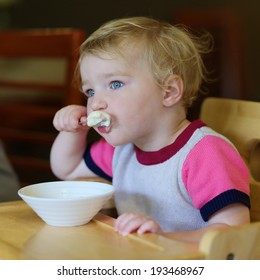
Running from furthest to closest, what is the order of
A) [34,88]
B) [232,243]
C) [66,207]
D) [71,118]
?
1. [34,88]
2. [71,118]
3. [66,207]
4. [232,243]

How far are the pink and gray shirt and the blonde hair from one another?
101 millimetres

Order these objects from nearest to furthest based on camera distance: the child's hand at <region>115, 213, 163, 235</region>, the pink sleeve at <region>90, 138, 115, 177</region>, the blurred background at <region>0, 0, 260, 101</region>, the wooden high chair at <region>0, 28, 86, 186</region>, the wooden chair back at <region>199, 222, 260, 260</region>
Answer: the wooden chair back at <region>199, 222, 260, 260</region>
the child's hand at <region>115, 213, 163, 235</region>
the pink sleeve at <region>90, 138, 115, 177</region>
the wooden high chair at <region>0, 28, 86, 186</region>
the blurred background at <region>0, 0, 260, 101</region>

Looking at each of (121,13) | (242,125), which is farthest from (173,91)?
(121,13)

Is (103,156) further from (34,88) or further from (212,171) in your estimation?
(34,88)

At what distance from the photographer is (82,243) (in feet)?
2.94

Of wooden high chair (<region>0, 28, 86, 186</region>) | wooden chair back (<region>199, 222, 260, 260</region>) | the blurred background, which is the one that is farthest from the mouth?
the blurred background

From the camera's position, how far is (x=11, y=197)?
4.74 feet

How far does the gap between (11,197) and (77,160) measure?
0.72ft

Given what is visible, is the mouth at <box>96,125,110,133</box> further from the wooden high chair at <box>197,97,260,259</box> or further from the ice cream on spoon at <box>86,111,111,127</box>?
the wooden high chair at <box>197,97,260,259</box>

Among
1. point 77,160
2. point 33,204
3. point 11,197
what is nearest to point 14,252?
point 33,204

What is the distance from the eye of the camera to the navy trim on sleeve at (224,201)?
992 mm

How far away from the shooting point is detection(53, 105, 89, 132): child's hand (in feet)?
4.03

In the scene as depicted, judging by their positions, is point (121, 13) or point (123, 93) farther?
point (121, 13)

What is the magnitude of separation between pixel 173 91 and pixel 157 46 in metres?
0.09
